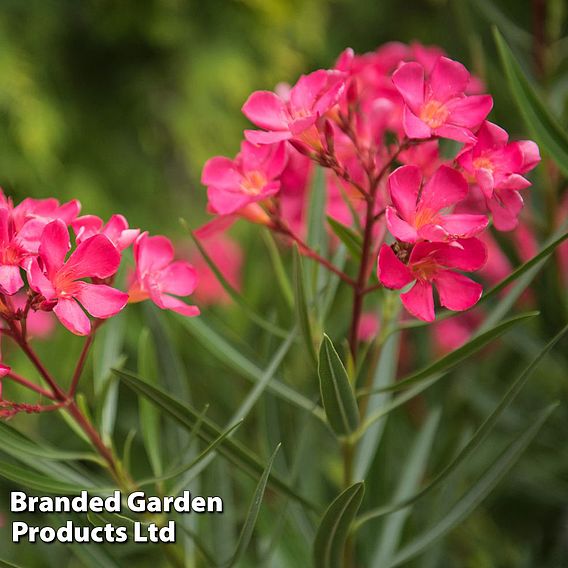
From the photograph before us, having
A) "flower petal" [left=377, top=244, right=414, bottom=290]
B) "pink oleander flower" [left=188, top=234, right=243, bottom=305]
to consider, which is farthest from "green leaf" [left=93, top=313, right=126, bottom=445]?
"pink oleander flower" [left=188, top=234, right=243, bottom=305]

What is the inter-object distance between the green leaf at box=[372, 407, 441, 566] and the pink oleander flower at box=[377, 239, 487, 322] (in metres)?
0.30

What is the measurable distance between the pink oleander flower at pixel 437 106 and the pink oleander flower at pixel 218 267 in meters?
0.73

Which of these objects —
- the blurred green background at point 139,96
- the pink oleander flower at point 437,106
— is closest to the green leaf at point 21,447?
the pink oleander flower at point 437,106

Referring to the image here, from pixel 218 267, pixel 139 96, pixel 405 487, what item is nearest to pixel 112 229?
pixel 405 487

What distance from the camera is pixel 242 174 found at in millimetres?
584

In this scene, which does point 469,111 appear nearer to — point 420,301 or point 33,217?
point 420,301

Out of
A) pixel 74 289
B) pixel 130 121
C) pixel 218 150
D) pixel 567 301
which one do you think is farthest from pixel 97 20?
pixel 74 289

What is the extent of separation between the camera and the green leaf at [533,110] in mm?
565

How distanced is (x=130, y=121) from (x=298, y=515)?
159 centimetres

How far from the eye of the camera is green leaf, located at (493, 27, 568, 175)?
0.57 metres

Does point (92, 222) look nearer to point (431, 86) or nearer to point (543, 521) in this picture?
point (431, 86)

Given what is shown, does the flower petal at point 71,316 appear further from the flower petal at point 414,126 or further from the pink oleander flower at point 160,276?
the flower petal at point 414,126

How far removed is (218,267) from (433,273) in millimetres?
788

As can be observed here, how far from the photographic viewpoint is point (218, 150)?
6.79 ft
